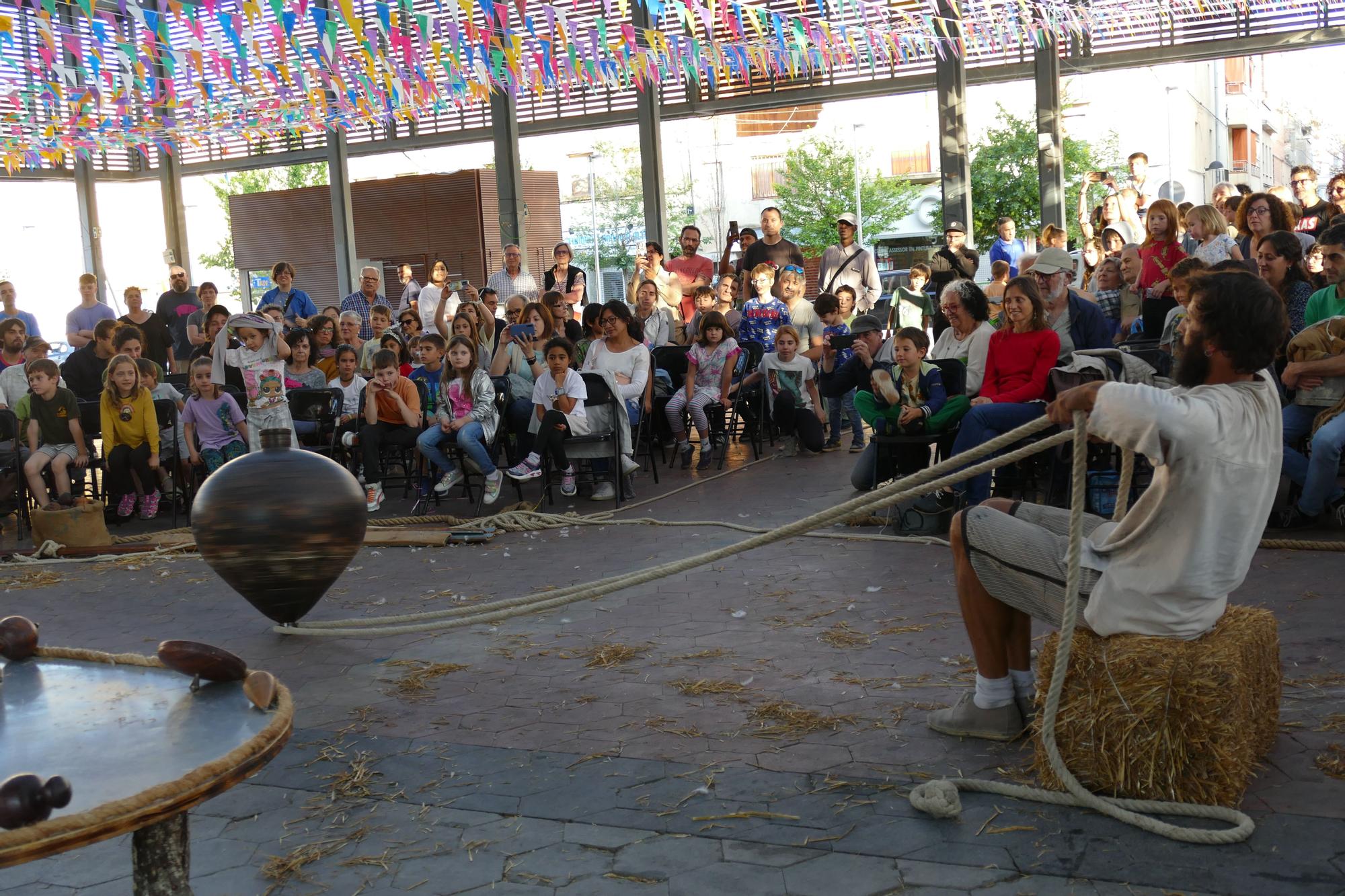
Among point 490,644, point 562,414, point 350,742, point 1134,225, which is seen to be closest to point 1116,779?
point 350,742

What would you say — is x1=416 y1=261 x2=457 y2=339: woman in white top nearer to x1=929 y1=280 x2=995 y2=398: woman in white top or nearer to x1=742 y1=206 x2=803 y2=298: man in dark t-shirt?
x1=742 y1=206 x2=803 y2=298: man in dark t-shirt

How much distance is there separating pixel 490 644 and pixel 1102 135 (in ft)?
123

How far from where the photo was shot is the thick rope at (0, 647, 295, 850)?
83.1 inches

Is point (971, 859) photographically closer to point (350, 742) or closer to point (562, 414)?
point (350, 742)

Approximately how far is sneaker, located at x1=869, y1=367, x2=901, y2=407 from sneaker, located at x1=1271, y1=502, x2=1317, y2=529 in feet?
7.56

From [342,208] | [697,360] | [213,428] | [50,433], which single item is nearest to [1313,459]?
[697,360]

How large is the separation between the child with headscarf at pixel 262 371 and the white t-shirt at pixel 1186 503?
7.63 metres

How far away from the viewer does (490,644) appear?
5645 mm

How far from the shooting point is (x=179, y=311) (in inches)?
561

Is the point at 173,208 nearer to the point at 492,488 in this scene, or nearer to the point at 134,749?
→ the point at 492,488

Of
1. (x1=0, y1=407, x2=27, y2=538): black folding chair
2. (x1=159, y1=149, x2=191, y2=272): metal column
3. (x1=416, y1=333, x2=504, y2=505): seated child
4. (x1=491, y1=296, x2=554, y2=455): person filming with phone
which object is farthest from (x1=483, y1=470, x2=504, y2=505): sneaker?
(x1=159, y1=149, x2=191, y2=272): metal column

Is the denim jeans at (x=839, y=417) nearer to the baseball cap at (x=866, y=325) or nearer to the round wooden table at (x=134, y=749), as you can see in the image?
the baseball cap at (x=866, y=325)

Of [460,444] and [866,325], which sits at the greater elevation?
[866,325]

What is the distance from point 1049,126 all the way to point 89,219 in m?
15.2
